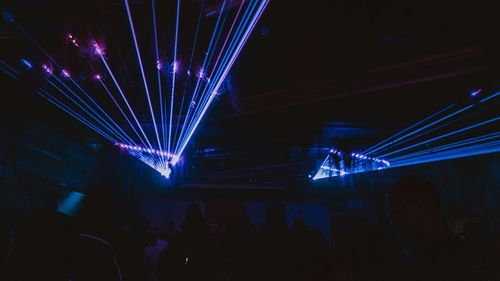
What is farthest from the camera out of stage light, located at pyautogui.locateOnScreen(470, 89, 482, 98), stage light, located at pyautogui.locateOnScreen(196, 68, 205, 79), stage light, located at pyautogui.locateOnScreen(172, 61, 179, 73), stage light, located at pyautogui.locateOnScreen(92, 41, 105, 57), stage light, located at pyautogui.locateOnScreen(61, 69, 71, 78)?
stage light, located at pyautogui.locateOnScreen(470, 89, 482, 98)

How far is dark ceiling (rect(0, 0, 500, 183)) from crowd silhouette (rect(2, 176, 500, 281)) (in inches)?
112

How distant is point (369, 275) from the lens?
11.7 ft

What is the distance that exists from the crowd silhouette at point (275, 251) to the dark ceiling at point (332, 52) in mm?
2855

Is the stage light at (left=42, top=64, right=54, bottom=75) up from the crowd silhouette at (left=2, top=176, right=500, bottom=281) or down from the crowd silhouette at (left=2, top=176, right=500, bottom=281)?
up

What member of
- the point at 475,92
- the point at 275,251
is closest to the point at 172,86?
the point at 275,251

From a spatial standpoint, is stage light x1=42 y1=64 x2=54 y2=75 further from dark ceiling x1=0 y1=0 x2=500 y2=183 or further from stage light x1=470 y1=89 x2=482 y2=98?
stage light x1=470 y1=89 x2=482 y2=98

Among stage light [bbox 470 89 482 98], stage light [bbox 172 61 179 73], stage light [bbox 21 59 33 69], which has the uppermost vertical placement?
stage light [bbox 172 61 179 73]

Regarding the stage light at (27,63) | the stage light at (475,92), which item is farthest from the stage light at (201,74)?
the stage light at (475,92)

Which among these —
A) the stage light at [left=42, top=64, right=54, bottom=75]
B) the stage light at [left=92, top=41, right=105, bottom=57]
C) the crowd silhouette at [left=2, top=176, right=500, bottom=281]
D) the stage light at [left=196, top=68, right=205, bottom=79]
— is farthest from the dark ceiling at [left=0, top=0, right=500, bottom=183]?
the crowd silhouette at [left=2, top=176, right=500, bottom=281]

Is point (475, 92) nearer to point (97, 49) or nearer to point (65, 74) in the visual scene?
point (97, 49)

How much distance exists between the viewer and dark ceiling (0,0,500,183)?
4.98 meters

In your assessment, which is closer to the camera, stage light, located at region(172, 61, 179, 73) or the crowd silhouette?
the crowd silhouette

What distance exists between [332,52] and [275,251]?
367 centimetres

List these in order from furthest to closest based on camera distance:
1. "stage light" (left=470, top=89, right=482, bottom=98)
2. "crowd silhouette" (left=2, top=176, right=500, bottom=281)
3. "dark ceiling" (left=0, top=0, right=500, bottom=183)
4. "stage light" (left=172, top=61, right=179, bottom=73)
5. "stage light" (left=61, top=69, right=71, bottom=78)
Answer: "stage light" (left=470, top=89, right=482, bottom=98), "stage light" (left=172, top=61, right=179, bottom=73), "stage light" (left=61, top=69, right=71, bottom=78), "dark ceiling" (left=0, top=0, right=500, bottom=183), "crowd silhouette" (left=2, top=176, right=500, bottom=281)
